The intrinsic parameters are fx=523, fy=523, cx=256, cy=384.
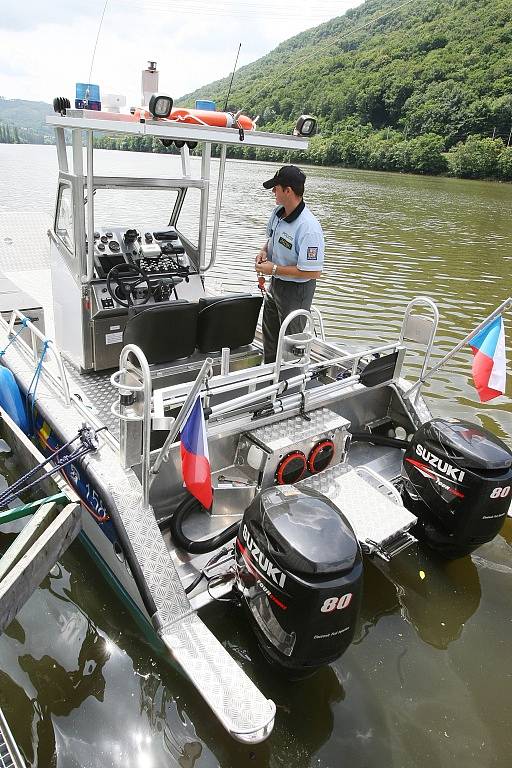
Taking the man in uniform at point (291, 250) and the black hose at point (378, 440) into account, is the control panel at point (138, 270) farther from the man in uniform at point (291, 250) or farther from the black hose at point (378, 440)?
the black hose at point (378, 440)

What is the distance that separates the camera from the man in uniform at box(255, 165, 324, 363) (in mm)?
3959

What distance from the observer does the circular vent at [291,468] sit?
326 cm

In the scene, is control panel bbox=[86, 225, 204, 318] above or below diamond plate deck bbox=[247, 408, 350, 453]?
above

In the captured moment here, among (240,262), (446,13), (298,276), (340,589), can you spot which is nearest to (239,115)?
(298,276)

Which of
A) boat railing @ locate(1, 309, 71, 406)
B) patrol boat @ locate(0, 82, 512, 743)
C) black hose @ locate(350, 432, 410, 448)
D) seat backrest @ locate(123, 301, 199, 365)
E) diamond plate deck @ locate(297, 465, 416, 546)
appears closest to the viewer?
patrol boat @ locate(0, 82, 512, 743)

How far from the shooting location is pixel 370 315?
29.0 feet

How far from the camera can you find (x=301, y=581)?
2191mm

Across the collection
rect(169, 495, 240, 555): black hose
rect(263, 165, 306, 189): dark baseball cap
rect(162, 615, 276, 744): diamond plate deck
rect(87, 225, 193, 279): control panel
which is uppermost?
rect(263, 165, 306, 189): dark baseball cap

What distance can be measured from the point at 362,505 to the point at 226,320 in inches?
70.0

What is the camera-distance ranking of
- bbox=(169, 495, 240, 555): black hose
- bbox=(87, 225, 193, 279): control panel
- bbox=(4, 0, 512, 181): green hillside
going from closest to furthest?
1. bbox=(169, 495, 240, 555): black hose
2. bbox=(87, 225, 193, 279): control panel
3. bbox=(4, 0, 512, 181): green hillside

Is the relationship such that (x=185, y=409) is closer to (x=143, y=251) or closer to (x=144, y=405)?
(x=144, y=405)

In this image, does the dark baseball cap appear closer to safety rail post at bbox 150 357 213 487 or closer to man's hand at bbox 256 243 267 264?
man's hand at bbox 256 243 267 264

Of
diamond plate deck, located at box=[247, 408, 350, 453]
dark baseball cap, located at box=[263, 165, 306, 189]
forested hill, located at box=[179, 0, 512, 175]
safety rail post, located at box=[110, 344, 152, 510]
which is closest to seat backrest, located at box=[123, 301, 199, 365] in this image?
safety rail post, located at box=[110, 344, 152, 510]

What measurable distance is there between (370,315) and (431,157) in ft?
132
